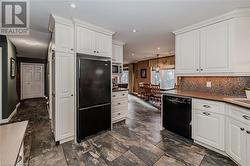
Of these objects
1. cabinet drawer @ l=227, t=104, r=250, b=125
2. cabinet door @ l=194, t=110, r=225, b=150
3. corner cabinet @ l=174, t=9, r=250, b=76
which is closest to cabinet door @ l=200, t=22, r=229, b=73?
corner cabinet @ l=174, t=9, r=250, b=76

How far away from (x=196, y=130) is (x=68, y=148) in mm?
2451

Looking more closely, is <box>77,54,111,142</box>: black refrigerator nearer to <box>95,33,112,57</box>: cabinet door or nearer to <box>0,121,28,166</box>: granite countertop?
<box>95,33,112,57</box>: cabinet door

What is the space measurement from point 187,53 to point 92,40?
2171 millimetres

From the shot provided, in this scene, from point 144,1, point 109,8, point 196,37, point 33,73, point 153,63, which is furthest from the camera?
point 153,63

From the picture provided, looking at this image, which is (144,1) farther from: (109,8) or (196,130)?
(196,130)

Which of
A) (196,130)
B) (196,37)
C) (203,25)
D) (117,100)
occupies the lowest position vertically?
(196,130)

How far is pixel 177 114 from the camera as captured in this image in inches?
109

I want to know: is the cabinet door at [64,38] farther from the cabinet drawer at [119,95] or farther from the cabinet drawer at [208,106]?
the cabinet drawer at [208,106]

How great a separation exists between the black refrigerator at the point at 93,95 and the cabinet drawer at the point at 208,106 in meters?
1.88

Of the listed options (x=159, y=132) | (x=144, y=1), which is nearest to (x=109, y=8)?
(x=144, y=1)

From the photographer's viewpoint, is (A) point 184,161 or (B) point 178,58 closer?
(A) point 184,161

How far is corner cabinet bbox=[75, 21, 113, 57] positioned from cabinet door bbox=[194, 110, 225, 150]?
2401mm

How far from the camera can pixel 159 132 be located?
308 cm

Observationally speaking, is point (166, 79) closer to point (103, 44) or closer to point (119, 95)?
point (119, 95)
